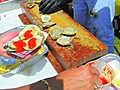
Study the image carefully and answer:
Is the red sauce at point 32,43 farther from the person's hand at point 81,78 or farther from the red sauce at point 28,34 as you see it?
the person's hand at point 81,78

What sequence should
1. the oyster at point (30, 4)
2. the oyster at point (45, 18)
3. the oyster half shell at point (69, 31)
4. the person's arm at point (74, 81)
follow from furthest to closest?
the oyster at point (30, 4)
the oyster at point (45, 18)
the oyster half shell at point (69, 31)
the person's arm at point (74, 81)

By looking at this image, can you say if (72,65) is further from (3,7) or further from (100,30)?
(3,7)

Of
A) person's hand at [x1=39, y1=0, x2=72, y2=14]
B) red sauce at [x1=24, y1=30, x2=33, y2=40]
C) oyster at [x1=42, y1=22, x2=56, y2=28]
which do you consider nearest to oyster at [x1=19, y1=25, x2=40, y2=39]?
red sauce at [x1=24, y1=30, x2=33, y2=40]

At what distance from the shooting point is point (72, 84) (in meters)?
0.65

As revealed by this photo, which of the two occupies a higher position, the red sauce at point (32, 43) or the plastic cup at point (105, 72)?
the red sauce at point (32, 43)

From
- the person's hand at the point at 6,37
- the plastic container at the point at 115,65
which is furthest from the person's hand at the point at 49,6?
the plastic container at the point at 115,65

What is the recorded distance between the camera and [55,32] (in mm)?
941

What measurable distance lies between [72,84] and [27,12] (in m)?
0.65

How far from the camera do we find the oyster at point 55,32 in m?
0.92

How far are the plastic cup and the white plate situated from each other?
0.61 ft

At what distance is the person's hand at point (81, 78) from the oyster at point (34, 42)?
20 cm

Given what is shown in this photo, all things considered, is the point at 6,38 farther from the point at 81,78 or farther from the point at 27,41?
the point at 81,78

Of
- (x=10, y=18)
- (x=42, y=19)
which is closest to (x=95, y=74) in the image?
(x=42, y=19)

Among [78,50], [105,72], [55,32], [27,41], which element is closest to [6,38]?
[27,41]
